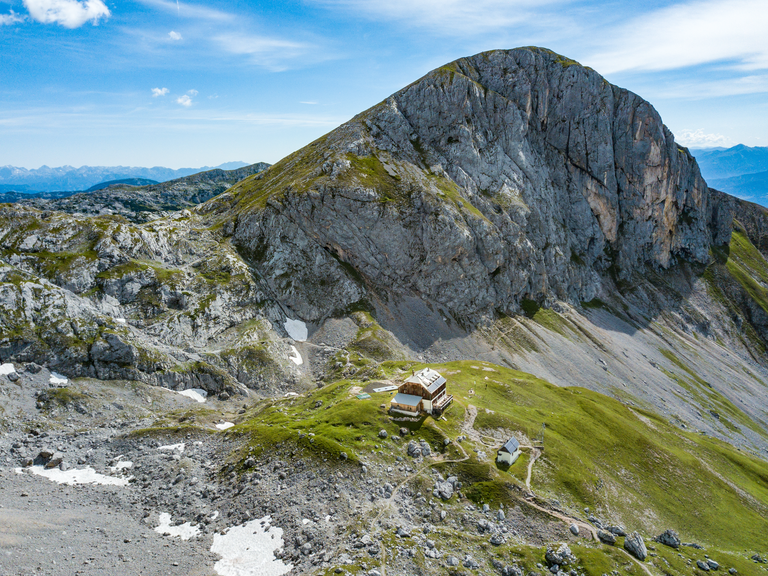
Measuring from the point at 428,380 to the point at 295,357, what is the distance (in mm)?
54237

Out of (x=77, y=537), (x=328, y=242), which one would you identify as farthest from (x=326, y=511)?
(x=328, y=242)

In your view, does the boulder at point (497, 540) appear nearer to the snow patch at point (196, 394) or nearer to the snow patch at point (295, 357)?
the snow patch at point (196, 394)

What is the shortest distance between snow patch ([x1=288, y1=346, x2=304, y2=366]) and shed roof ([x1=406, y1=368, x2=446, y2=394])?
5041 centimetres

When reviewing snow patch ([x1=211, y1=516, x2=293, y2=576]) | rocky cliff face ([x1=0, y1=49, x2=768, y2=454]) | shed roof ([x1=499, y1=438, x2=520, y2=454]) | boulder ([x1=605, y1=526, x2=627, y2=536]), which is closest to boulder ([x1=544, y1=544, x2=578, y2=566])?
boulder ([x1=605, y1=526, x2=627, y2=536])

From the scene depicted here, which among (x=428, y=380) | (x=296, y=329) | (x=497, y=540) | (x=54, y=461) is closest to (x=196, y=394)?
(x=296, y=329)

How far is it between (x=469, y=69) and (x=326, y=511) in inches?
7292

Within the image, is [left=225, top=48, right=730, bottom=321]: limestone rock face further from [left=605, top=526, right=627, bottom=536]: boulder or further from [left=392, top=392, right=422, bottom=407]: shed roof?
[left=605, top=526, right=627, bottom=536]: boulder

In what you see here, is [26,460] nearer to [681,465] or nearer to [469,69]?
[681,465]

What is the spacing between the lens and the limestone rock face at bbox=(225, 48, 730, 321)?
132 meters

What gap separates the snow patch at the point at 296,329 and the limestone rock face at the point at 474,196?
413 centimetres

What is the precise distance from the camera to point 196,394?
3346 inches

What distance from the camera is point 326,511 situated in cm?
3825

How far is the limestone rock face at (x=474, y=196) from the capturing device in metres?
132

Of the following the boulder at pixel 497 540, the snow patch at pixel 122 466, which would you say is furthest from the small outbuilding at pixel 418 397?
the snow patch at pixel 122 466
